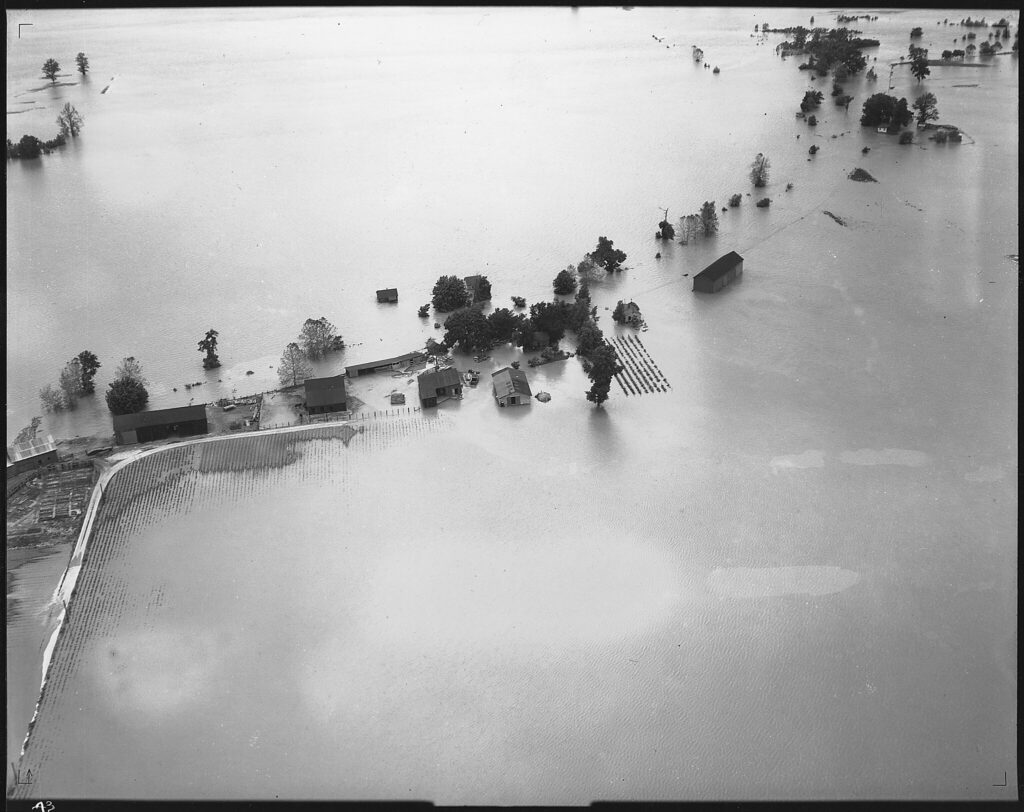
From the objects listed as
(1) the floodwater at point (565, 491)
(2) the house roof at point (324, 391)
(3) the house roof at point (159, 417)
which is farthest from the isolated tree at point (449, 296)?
(3) the house roof at point (159, 417)

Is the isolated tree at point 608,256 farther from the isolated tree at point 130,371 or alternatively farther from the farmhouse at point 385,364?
the isolated tree at point 130,371

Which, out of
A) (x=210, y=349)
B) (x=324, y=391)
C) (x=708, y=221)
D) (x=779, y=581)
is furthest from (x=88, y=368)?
(x=708, y=221)

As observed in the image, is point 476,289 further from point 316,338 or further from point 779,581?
point 779,581

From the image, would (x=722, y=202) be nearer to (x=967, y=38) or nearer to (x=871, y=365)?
(x=871, y=365)

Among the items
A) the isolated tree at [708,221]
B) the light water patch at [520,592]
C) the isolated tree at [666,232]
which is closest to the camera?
the light water patch at [520,592]

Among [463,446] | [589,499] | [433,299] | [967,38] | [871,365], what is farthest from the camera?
[967,38]

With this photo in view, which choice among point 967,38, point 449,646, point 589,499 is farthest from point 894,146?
point 449,646
